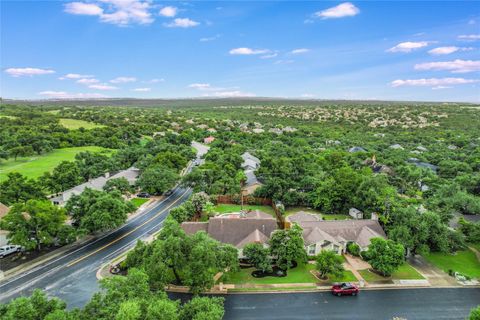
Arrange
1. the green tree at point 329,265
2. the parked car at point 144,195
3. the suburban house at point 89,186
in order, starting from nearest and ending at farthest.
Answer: the green tree at point 329,265
the suburban house at point 89,186
the parked car at point 144,195

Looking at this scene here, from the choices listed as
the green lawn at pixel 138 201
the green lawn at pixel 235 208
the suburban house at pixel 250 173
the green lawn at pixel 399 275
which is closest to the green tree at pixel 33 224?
the green lawn at pixel 138 201

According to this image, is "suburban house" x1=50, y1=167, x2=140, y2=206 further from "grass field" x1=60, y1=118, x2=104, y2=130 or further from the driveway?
"grass field" x1=60, y1=118, x2=104, y2=130

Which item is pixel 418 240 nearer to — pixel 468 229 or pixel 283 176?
pixel 468 229

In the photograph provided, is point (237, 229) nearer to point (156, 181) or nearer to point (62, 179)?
point (156, 181)

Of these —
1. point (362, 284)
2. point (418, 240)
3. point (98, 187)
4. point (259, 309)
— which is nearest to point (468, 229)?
point (418, 240)

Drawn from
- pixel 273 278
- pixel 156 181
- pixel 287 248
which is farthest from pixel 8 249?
pixel 287 248

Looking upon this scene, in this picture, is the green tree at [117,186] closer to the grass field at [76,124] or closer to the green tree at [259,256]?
the green tree at [259,256]
